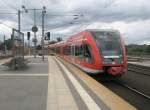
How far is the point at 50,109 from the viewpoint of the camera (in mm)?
9219

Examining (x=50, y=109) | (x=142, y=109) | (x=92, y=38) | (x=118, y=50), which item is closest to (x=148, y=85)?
(x=118, y=50)

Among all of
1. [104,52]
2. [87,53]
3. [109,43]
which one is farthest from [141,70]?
[104,52]

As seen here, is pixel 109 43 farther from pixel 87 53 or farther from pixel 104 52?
pixel 87 53

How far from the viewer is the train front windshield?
2098 cm

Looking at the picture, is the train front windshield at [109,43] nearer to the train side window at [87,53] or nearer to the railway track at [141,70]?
the train side window at [87,53]

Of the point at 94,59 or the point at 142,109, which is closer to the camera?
the point at 142,109

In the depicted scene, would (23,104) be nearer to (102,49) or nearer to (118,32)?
(102,49)

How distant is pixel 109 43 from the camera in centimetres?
2152

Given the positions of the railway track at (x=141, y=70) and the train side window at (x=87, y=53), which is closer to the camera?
the train side window at (x=87, y=53)

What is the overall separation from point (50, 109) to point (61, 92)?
3.52m

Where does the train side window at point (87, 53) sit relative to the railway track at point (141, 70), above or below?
above

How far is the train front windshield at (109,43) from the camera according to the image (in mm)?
20984

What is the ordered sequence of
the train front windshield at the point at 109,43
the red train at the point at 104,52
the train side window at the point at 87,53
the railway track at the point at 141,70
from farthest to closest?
the railway track at the point at 141,70, the train side window at the point at 87,53, the train front windshield at the point at 109,43, the red train at the point at 104,52

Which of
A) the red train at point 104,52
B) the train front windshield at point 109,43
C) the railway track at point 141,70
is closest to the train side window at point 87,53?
the red train at point 104,52
